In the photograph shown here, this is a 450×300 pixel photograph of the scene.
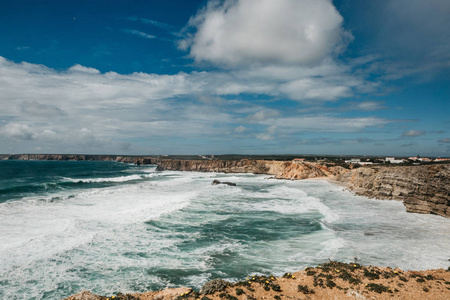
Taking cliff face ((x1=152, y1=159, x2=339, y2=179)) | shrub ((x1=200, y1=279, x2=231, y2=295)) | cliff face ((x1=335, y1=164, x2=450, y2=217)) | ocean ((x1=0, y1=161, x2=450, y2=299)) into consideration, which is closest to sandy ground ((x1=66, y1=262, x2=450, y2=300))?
shrub ((x1=200, y1=279, x2=231, y2=295))

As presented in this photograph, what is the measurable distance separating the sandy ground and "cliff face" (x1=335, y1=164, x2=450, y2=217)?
16.8 metres

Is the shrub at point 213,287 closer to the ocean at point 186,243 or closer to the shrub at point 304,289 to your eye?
the ocean at point 186,243

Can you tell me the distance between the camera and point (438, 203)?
77.5ft

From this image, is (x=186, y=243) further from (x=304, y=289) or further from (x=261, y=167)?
(x=261, y=167)

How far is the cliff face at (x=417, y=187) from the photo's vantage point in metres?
23.5

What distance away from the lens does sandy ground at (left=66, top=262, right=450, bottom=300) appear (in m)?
8.96

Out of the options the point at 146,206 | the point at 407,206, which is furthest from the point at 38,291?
the point at 407,206

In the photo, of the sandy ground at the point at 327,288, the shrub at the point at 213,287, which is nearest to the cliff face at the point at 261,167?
the sandy ground at the point at 327,288

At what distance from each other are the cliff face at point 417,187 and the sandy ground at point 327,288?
16789mm

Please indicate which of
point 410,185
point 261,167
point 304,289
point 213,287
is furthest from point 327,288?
point 261,167

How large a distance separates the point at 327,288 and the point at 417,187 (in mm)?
24082

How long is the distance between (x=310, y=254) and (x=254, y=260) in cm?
337

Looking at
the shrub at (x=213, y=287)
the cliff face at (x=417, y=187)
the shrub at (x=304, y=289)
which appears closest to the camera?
the shrub at (x=213, y=287)

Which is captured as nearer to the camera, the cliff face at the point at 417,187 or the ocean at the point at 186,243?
the ocean at the point at 186,243
